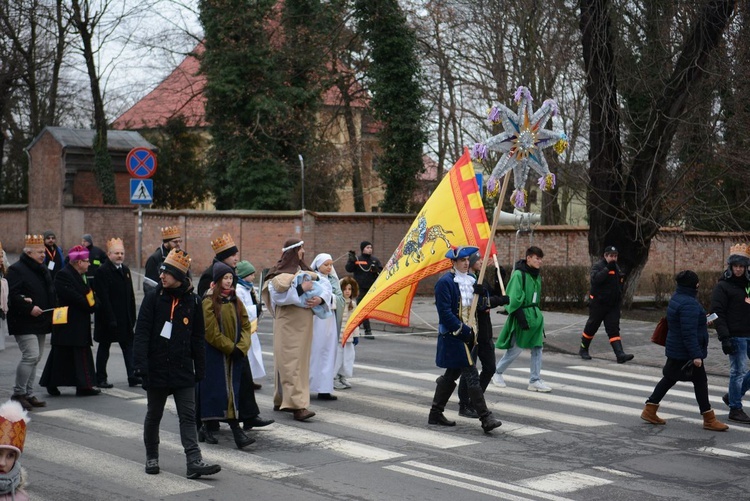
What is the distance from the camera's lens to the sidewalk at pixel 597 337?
1606 cm

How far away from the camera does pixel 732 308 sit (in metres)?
11.1

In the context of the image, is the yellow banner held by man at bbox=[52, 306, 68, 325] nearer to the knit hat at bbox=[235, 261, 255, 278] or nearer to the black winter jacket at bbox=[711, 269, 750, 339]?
the knit hat at bbox=[235, 261, 255, 278]

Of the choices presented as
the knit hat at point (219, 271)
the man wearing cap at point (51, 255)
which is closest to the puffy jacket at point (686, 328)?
the knit hat at point (219, 271)

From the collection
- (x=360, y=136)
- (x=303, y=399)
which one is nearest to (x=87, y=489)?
(x=303, y=399)

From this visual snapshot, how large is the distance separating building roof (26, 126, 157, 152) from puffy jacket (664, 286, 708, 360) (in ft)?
103

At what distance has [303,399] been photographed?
1038cm

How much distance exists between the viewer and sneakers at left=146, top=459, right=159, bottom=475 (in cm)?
797

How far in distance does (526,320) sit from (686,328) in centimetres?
266

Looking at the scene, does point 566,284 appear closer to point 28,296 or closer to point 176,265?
point 28,296

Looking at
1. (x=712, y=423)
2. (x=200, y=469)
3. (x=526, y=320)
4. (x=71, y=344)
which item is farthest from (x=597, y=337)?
(x=200, y=469)

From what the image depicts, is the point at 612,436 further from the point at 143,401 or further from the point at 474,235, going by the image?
the point at 143,401

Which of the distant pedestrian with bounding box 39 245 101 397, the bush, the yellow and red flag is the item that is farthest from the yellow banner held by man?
the bush

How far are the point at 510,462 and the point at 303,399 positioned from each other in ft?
8.48

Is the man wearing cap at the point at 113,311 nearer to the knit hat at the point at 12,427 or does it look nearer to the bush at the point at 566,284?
the knit hat at the point at 12,427
